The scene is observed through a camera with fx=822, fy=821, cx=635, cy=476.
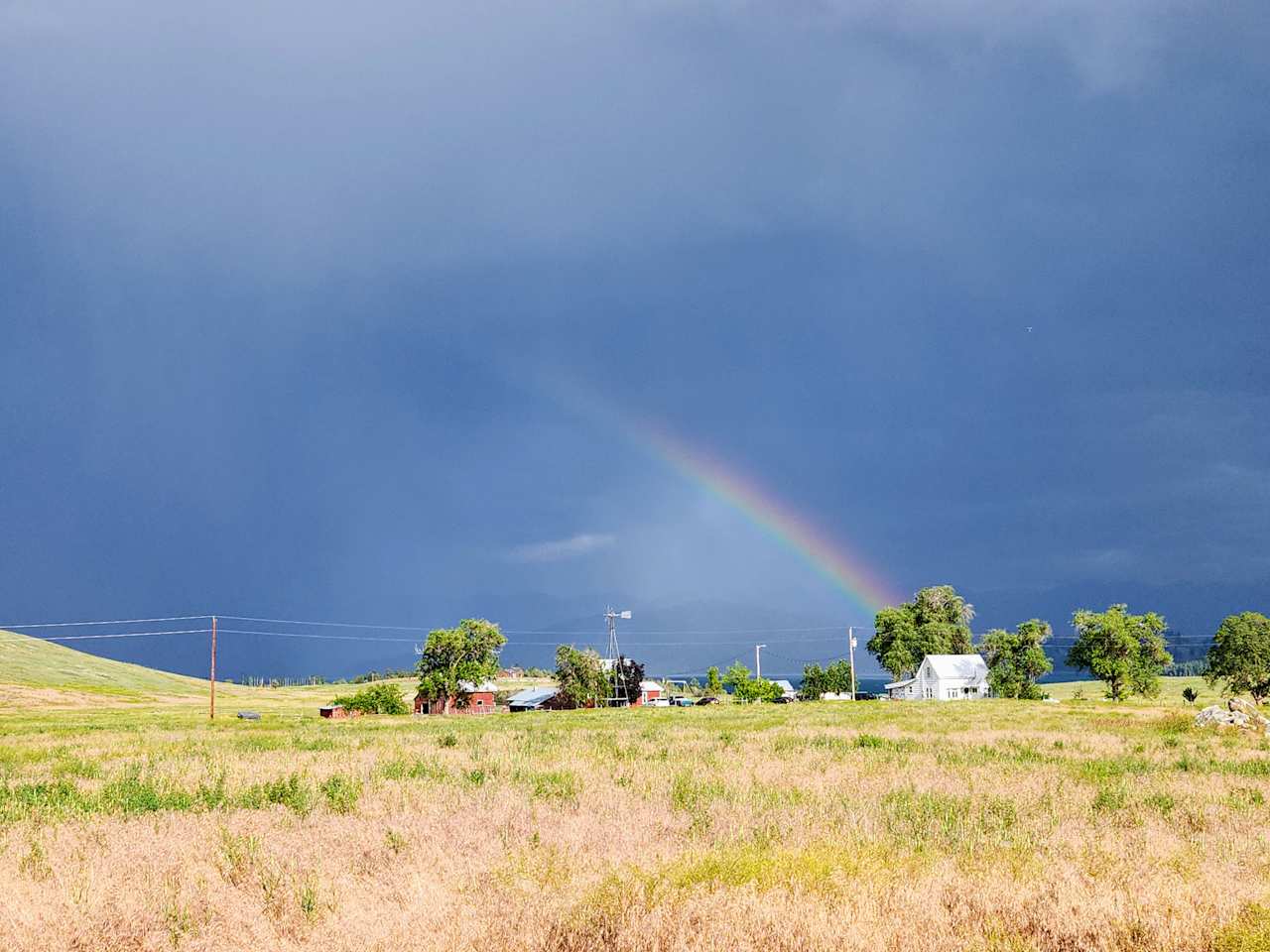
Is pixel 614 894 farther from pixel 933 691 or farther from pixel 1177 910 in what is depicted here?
pixel 933 691

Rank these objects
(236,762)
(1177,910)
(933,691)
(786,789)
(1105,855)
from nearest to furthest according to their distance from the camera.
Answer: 1. (1177,910)
2. (1105,855)
3. (786,789)
4. (236,762)
5. (933,691)

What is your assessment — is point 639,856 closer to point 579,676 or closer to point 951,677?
point 579,676

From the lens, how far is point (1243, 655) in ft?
369

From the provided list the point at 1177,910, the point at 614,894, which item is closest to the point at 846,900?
the point at 614,894

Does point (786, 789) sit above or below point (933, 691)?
above

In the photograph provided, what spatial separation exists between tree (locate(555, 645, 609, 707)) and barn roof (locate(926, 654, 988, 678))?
51.0 m

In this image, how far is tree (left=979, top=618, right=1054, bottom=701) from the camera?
119 metres

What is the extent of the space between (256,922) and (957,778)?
1372 centimetres

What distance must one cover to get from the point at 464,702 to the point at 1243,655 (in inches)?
4270

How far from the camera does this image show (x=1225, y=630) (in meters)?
116

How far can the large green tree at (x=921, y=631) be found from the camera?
13462 centimetres

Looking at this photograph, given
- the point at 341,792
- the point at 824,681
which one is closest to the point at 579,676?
the point at 824,681

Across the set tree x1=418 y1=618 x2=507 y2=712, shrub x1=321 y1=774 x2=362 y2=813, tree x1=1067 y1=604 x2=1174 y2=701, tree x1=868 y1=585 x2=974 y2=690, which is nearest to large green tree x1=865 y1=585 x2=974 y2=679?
tree x1=868 y1=585 x2=974 y2=690

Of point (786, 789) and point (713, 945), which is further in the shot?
point (786, 789)
